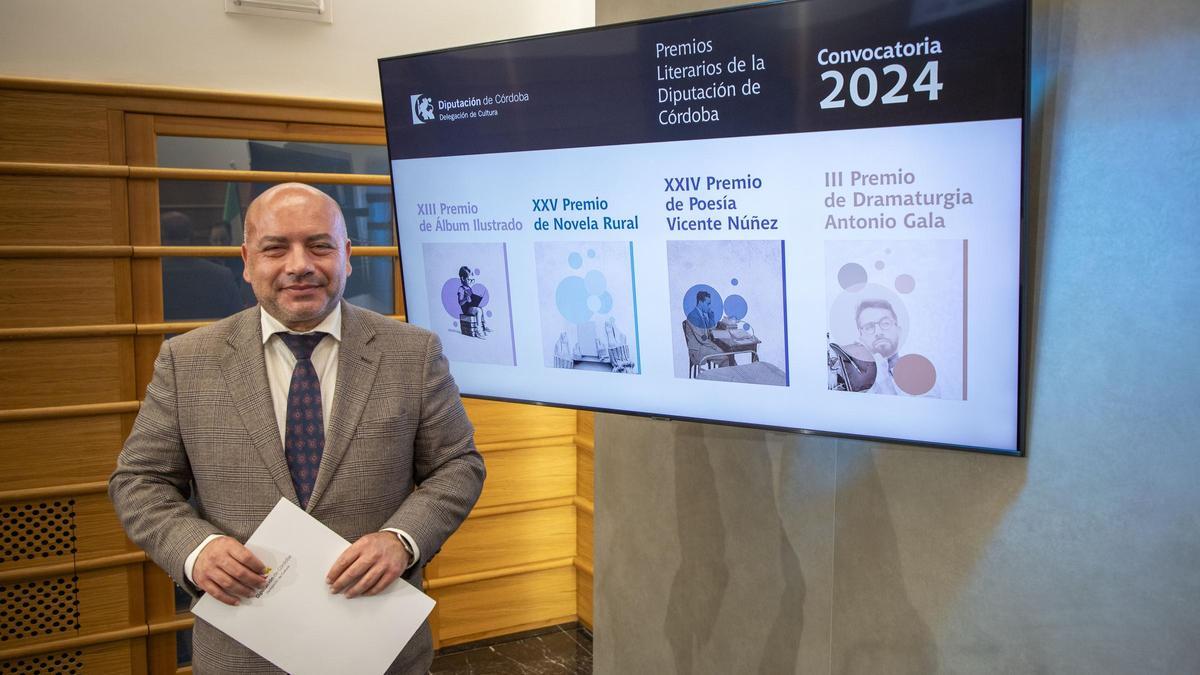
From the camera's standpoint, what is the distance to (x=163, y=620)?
12.6 ft

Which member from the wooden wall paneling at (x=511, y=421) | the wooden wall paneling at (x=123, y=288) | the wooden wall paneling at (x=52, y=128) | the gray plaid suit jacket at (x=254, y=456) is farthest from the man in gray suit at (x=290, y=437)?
the wooden wall paneling at (x=511, y=421)

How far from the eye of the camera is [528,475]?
15.0 ft

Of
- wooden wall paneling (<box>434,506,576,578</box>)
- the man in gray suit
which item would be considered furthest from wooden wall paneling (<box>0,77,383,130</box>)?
the man in gray suit

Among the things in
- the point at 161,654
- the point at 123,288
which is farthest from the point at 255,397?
the point at 161,654

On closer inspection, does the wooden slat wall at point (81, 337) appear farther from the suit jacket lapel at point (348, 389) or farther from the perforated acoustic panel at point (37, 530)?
the suit jacket lapel at point (348, 389)

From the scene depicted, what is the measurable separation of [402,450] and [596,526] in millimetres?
1641

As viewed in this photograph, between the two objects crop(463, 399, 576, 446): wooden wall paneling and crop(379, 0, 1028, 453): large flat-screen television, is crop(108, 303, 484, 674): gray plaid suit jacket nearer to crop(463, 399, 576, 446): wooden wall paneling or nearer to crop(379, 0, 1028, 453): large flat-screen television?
crop(379, 0, 1028, 453): large flat-screen television

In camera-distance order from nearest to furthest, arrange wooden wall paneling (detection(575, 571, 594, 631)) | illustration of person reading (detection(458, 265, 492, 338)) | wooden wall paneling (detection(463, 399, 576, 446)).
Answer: illustration of person reading (detection(458, 265, 492, 338))
wooden wall paneling (detection(463, 399, 576, 446))
wooden wall paneling (detection(575, 571, 594, 631))

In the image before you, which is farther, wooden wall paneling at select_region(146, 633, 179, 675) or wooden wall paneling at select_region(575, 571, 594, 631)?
wooden wall paneling at select_region(575, 571, 594, 631)

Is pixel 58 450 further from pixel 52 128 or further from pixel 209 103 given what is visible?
pixel 209 103

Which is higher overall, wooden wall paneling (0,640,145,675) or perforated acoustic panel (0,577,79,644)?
perforated acoustic panel (0,577,79,644)

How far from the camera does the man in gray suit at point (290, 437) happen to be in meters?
1.90

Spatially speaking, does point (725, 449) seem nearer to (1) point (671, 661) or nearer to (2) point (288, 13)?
(1) point (671, 661)

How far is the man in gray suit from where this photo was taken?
1901 millimetres
